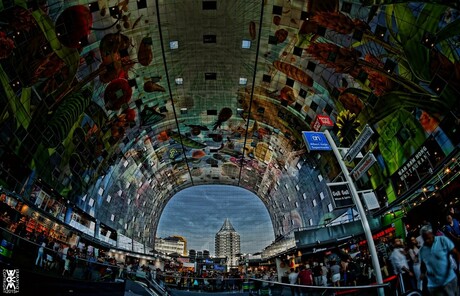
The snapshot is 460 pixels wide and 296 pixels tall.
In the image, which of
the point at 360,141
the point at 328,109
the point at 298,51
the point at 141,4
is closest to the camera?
the point at 360,141

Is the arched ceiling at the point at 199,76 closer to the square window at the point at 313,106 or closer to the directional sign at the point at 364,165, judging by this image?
the square window at the point at 313,106

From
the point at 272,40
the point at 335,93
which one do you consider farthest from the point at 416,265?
the point at 272,40

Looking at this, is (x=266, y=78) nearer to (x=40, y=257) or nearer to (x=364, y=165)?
(x=364, y=165)

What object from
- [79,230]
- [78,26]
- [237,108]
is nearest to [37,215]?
[79,230]

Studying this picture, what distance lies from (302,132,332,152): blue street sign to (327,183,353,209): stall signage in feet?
4.97

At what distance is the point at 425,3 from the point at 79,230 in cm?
2590

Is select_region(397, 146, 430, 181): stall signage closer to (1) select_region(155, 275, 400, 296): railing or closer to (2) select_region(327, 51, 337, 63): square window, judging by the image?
(2) select_region(327, 51, 337, 63): square window

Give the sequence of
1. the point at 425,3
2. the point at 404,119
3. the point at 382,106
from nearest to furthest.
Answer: the point at 425,3
the point at 404,119
the point at 382,106

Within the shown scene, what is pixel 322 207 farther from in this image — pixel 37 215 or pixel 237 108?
pixel 37 215

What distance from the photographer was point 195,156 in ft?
122

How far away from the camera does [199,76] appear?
2241 centimetres

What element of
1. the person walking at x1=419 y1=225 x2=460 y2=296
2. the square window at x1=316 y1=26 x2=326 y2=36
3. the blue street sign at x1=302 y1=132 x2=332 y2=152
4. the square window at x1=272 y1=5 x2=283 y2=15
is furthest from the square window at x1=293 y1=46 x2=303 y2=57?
the person walking at x1=419 y1=225 x2=460 y2=296

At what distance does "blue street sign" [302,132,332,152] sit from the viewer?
959 cm

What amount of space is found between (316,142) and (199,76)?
14.5 metres
